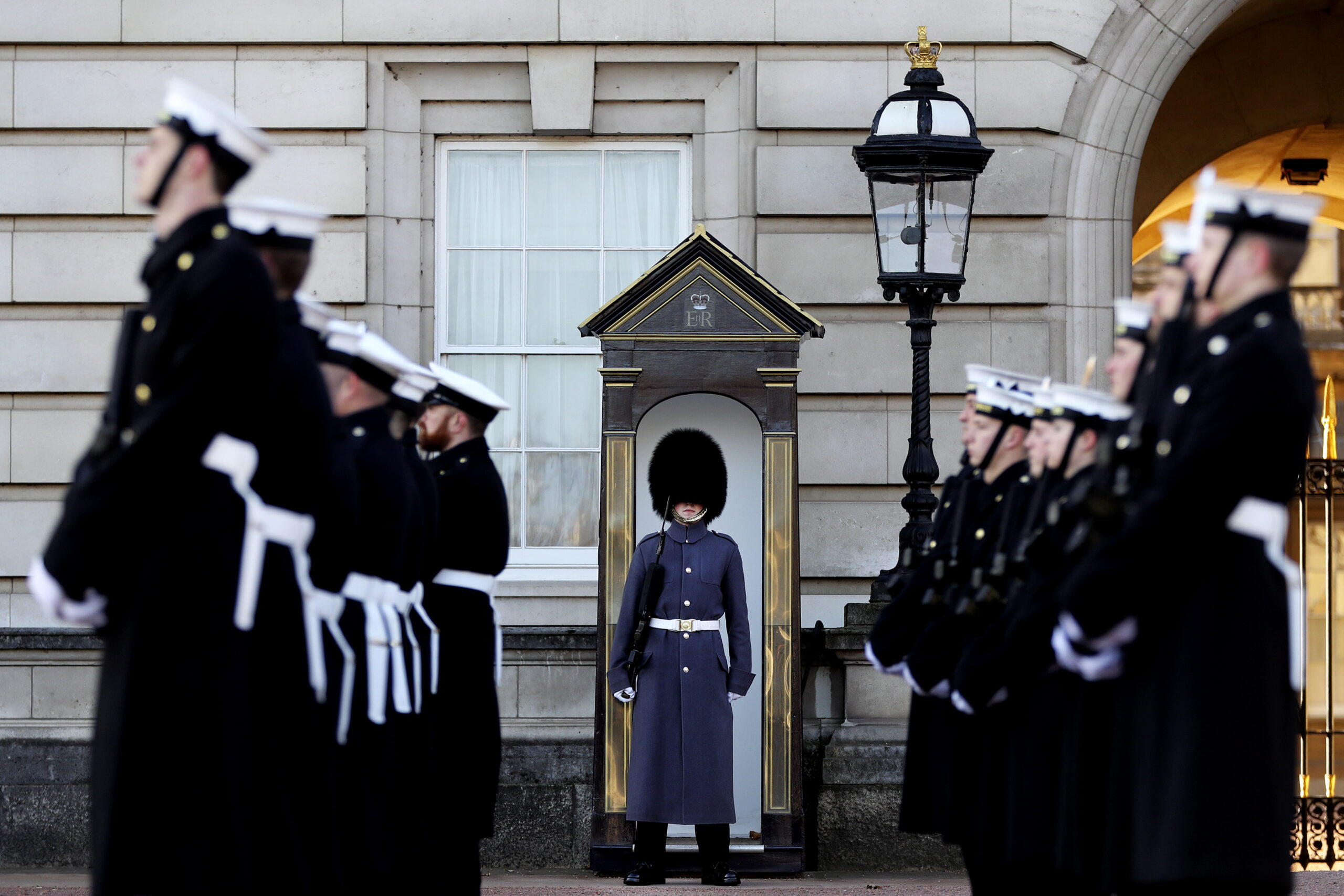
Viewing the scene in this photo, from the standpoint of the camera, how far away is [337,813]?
4.25m

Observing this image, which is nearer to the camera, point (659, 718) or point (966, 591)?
point (966, 591)

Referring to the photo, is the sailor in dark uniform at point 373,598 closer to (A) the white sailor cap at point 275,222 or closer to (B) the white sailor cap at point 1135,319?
(A) the white sailor cap at point 275,222

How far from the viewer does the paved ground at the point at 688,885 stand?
23.5 ft

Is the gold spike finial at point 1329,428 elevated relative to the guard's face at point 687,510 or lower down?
elevated

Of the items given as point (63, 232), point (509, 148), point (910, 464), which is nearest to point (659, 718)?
point (910, 464)

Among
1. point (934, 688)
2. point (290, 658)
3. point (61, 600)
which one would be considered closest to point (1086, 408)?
point (934, 688)

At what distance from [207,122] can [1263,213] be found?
1958 mm

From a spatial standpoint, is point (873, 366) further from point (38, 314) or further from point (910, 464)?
point (38, 314)

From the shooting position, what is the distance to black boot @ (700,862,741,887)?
729 centimetres

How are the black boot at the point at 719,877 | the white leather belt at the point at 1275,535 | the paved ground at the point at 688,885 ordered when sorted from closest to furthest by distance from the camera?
the white leather belt at the point at 1275,535 < the paved ground at the point at 688,885 < the black boot at the point at 719,877

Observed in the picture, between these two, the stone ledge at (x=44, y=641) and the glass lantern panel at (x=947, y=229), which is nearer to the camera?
the glass lantern panel at (x=947, y=229)

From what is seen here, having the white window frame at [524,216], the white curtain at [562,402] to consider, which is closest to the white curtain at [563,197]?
the white window frame at [524,216]

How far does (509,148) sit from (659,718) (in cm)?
299

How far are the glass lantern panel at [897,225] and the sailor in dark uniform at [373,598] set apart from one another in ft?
10.2
